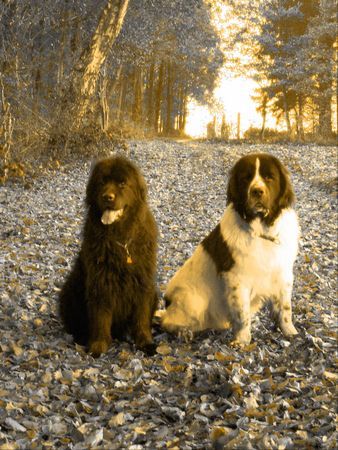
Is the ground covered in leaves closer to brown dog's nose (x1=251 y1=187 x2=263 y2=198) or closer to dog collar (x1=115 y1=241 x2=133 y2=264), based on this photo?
dog collar (x1=115 y1=241 x2=133 y2=264)

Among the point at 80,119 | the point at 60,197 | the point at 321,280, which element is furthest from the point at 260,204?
the point at 80,119

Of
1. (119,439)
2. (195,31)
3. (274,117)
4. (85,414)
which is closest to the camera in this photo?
(119,439)

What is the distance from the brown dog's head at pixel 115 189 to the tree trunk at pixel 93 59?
11.4m

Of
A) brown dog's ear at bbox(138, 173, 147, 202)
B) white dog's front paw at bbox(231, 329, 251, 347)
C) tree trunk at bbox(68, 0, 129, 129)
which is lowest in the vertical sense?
white dog's front paw at bbox(231, 329, 251, 347)

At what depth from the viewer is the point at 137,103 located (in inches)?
1185

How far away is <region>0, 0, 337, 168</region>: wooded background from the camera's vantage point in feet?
50.3

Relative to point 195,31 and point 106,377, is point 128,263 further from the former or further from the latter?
point 195,31

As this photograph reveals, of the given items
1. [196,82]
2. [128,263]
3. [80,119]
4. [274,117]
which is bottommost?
[128,263]

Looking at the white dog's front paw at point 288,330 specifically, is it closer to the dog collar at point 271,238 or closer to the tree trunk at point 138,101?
the dog collar at point 271,238

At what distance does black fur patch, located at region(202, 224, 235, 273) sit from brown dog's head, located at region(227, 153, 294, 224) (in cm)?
32

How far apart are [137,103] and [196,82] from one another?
31.0 feet

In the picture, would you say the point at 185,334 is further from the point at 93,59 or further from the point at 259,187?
the point at 93,59

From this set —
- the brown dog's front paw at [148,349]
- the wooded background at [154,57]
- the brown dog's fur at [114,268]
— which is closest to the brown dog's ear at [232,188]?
the brown dog's fur at [114,268]

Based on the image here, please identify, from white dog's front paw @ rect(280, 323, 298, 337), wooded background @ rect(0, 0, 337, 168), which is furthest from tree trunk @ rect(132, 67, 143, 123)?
white dog's front paw @ rect(280, 323, 298, 337)
